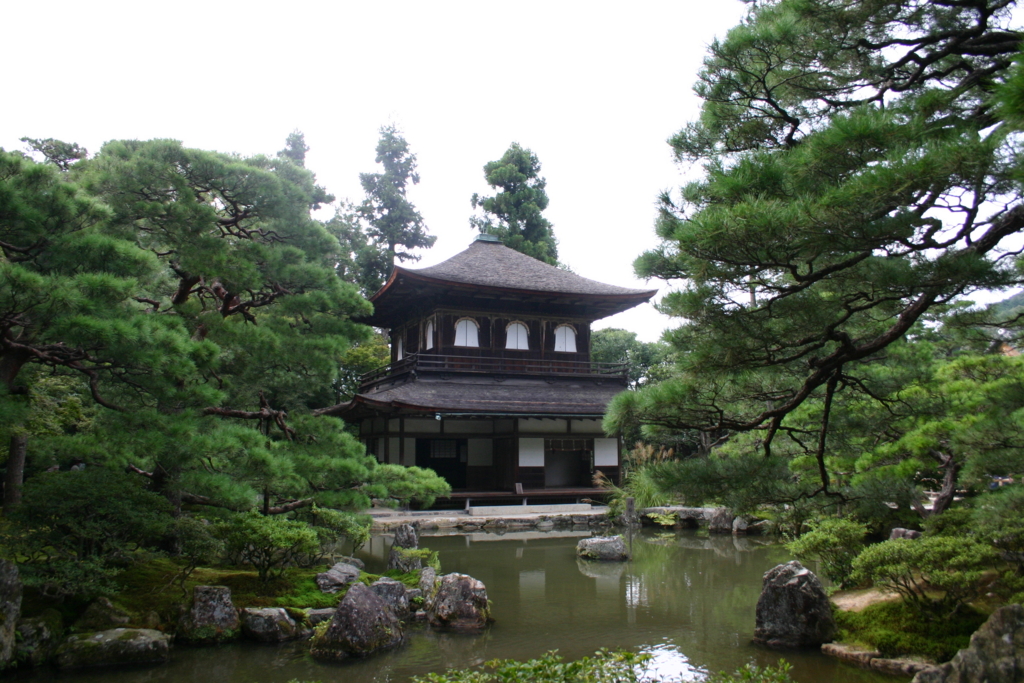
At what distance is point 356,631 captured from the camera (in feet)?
19.9

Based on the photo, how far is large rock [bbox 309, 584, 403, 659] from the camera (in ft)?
19.6

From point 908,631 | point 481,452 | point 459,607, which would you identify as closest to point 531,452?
point 481,452

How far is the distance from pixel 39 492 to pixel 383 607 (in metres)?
3.07

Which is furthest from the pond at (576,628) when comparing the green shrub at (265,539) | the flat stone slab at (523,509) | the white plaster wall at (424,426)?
the white plaster wall at (424,426)

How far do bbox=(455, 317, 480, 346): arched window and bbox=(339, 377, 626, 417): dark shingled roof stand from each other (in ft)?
3.39

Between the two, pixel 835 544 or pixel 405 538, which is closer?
pixel 835 544

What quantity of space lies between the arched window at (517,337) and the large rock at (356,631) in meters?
12.2

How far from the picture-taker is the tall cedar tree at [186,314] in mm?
5227

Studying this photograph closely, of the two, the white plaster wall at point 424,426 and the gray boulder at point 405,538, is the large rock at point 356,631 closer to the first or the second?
the gray boulder at point 405,538

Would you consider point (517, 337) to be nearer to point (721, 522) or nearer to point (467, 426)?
point (467, 426)

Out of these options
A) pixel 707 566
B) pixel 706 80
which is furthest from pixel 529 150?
pixel 706 80

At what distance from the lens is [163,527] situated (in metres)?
6.05

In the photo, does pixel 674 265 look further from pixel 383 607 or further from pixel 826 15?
pixel 383 607

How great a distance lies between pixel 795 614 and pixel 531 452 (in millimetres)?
10953
